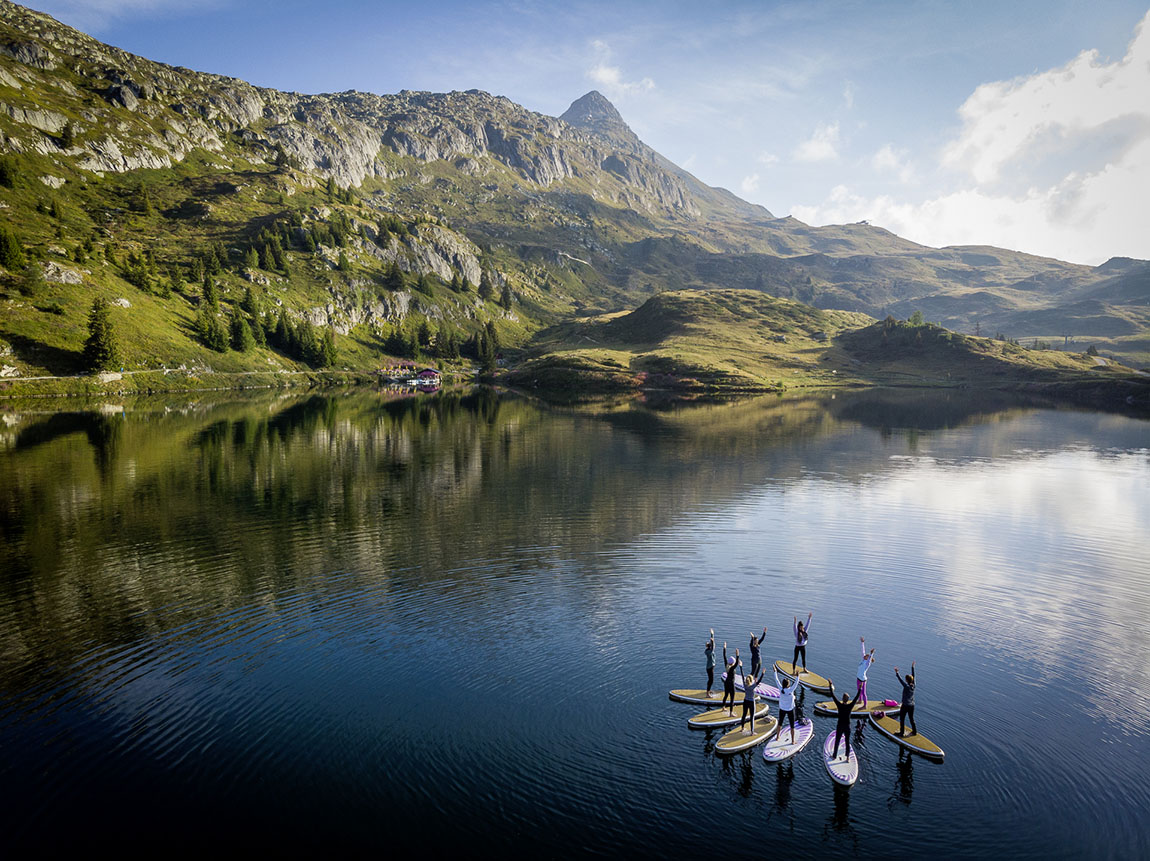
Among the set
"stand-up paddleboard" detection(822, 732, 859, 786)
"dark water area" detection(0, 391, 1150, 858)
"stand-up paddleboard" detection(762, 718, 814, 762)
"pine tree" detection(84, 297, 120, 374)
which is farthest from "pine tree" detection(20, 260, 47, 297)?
"stand-up paddleboard" detection(822, 732, 859, 786)

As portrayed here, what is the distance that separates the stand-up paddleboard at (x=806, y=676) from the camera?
33.8 metres

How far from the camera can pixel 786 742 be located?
94.8 ft

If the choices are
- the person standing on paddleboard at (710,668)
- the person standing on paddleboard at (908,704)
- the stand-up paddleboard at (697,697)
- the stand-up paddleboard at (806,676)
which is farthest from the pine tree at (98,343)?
the person standing on paddleboard at (908,704)

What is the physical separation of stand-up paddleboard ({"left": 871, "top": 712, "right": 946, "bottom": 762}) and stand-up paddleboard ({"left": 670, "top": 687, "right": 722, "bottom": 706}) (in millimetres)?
7829

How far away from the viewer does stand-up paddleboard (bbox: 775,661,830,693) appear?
33781 millimetres

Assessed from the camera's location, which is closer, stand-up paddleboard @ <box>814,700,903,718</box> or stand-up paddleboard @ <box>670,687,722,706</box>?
stand-up paddleboard @ <box>814,700,903,718</box>

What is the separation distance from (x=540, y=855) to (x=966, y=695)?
26.2m

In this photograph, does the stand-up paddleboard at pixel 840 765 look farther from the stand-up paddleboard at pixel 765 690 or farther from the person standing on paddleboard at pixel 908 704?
the stand-up paddleboard at pixel 765 690

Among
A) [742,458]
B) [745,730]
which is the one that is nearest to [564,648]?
[745,730]

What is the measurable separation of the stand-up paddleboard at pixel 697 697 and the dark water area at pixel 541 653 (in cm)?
61

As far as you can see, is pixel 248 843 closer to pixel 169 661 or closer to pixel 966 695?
pixel 169 661

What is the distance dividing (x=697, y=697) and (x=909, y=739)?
33.6 ft

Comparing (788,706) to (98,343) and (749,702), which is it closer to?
(749,702)

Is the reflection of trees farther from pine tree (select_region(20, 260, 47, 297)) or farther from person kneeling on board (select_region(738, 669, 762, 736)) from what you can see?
pine tree (select_region(20, 260, 47, 297))
